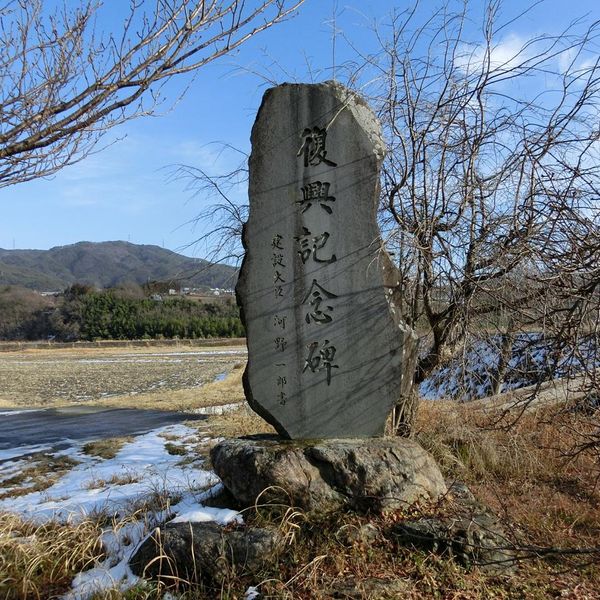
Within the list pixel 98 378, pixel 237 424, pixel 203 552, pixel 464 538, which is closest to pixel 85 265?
pixel 98 378

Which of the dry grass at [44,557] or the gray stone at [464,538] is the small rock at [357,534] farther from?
the dry grass at [44,557]

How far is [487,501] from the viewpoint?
4.89 meters

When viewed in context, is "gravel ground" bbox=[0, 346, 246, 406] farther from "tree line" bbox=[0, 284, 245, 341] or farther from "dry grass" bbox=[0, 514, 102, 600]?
"tree line" bbox=[0, 284, 245, 341]

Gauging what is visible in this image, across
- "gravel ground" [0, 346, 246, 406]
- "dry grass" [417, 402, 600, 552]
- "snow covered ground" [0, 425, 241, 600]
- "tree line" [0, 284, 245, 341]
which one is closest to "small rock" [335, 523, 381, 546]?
"snow covered ground" [0, 425, 241, 600]

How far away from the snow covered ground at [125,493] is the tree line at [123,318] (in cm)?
3486

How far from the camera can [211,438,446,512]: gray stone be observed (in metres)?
3.95

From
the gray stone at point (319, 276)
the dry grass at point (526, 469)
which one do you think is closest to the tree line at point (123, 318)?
the dry grass at point (526, 469)

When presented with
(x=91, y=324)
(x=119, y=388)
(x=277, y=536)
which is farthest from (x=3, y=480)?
(x=91, y=324)

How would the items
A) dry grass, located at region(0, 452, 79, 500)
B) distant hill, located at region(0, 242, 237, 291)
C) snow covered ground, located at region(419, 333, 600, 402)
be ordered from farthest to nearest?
distant hill, located at region(0, 242, 237, 291) < dry grass, located at region(0, 452, 79, 500) < snow covered ground, located at region(419, 333, 600, 402)

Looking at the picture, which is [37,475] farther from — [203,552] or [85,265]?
[85,265]

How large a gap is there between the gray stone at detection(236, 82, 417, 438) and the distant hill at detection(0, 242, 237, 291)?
83167 mm

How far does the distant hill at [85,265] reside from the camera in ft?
346

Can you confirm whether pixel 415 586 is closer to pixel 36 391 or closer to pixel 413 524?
pixel 413 524

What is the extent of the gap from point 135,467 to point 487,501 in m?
4.40
